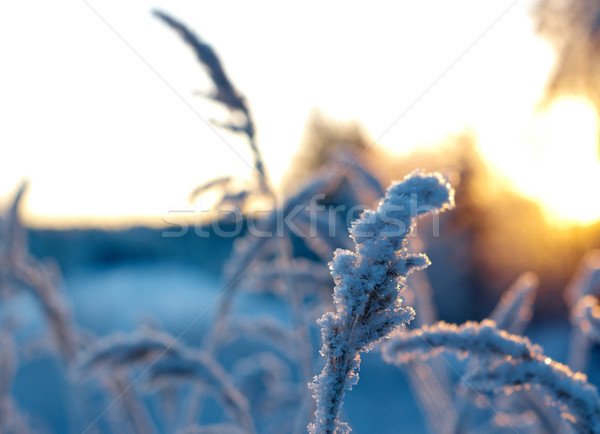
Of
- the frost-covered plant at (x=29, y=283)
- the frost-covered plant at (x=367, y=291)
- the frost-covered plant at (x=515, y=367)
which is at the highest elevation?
the frost-covered plant at (x=515, y=367)

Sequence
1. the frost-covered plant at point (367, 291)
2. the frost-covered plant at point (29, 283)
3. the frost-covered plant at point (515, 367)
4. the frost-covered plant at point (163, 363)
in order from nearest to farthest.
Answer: the frost-covered plant at point (367, 291) → the frost-covered plant at point (515, 367) → the frost-covered plant at point (163, 363) → the frost-covered plant at point (29, 283)

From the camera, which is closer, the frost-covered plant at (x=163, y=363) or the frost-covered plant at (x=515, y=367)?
the frost-covered plant at (x=515, y=367)

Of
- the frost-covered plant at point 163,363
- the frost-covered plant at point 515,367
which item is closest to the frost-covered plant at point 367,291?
the frost-covered plant at point 515,367

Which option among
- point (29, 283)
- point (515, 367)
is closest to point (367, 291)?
point (515, 367)

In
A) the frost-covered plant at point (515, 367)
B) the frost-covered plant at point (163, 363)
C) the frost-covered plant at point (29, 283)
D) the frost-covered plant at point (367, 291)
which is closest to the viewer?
the frost-covered plant at point (367, 291)

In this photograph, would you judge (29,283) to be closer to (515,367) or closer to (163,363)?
(163,363)

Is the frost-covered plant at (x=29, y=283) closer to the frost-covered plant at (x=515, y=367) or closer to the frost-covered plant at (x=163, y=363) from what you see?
the frost-covered plant at (x=163, y=363)

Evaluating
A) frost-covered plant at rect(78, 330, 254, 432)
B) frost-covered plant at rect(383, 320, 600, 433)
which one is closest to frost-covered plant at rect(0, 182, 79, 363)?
frost-covered plant at rect(78, 330, 254, 432)

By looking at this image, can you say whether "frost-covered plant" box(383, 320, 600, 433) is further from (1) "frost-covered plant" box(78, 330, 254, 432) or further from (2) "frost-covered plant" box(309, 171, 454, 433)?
(1) "frost-covered plant" box(78, 330, 254, 432)

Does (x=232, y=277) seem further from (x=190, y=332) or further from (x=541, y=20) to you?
(x=190, y=332)
